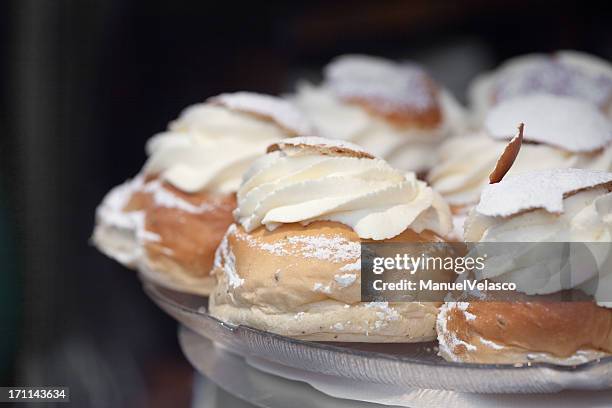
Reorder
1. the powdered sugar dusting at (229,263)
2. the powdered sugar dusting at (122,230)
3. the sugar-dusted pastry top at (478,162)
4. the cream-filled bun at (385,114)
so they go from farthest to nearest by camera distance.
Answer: the cream-filled bun at (385,114)
the powdered sugar dusting at (122,230)
the sugar-dusted pastry top at (478,162)
the powdered sugar dusting at (229,263)

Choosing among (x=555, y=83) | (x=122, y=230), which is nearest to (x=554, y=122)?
(x=555, y=83)

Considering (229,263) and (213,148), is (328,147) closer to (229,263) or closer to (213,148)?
(229,263)

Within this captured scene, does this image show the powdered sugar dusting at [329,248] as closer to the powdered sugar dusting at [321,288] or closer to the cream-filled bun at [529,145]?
the powdered sugar dusting at [321,288]

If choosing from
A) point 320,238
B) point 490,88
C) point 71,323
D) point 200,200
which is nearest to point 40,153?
point 71,323

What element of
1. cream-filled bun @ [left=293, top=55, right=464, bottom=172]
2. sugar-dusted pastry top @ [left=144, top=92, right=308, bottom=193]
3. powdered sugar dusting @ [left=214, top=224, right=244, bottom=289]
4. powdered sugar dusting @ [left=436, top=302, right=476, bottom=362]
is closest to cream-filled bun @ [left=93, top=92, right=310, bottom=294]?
sugar-dusted pastry top @ [left=144, top=92, right=308, bottom=193]

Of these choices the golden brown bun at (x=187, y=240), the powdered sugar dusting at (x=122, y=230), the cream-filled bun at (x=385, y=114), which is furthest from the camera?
the cream-filled bun at (x=385, y=114)

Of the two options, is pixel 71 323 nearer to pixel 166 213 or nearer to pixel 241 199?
pixel 166 213

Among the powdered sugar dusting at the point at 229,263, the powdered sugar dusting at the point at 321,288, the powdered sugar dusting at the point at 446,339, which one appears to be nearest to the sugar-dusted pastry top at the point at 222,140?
the powdered sugar dusting at the point at 229,263
